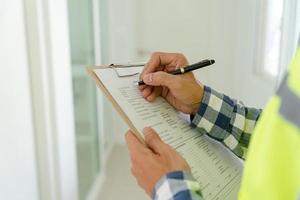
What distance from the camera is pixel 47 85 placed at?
105cm

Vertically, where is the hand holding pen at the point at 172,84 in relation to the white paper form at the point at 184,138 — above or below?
above

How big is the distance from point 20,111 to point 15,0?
0.30 meters

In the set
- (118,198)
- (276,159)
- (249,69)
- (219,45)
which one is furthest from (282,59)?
(276,159)

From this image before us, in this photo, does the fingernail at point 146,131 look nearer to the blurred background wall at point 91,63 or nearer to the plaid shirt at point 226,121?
the plaid shirt at point 226,121

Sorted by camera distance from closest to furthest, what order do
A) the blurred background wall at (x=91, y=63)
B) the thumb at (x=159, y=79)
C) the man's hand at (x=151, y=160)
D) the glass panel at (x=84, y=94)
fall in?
the man's hand at (x=151, y=160) < the thumb at (x=159, y=79) < the blurred background wall at (x=91, y=63) < the glass panel at (x=84, y=94)

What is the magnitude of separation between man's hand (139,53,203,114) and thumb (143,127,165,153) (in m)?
0.16

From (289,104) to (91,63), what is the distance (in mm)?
1996

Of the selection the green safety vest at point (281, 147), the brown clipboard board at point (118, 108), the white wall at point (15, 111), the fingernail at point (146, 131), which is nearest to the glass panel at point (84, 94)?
the white wall at point (15, 111)

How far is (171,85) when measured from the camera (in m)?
0.84

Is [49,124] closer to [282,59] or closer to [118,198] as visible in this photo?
[118,198]

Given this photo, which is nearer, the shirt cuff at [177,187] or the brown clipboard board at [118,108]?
the shirt cuff at [177,187]

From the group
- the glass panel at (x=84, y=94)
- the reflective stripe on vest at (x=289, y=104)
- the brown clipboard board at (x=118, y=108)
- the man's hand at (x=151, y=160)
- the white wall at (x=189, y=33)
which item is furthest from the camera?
the white wall at (x=189, y=33)

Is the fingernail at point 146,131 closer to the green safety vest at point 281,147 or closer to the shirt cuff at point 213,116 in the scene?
the shirt cuff at point 213,116

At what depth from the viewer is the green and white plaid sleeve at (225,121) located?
863 millimetres
